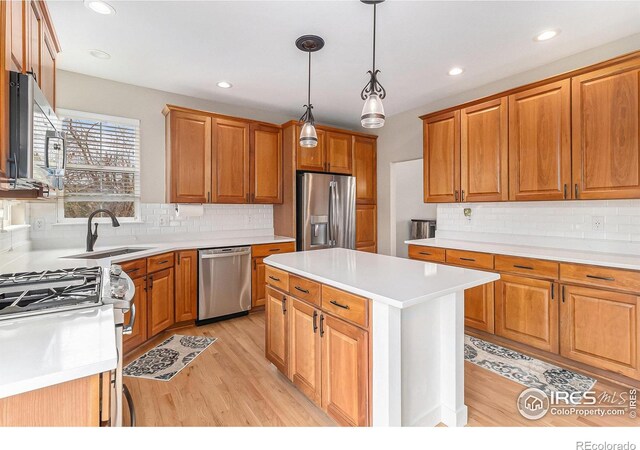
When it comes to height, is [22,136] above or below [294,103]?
below

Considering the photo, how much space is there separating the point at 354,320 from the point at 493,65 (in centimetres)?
299

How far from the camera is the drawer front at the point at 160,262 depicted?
2.95m

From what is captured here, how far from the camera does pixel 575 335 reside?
2.39m

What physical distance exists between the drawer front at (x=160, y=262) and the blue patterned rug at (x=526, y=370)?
297cm

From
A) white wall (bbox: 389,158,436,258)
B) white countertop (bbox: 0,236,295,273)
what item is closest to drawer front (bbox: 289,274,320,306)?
white countertop (bbox: 0,236,295,273)

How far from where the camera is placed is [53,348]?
0.90m

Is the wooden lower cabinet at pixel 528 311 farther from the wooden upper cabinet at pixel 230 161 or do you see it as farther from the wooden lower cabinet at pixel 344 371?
the wooden upper cabinet at pixel 230 161

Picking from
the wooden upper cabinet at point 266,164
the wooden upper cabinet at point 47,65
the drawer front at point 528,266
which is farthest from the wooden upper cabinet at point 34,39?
the drawer front at point 528,266

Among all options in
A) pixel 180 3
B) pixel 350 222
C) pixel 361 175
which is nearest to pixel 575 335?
pixel 350 222

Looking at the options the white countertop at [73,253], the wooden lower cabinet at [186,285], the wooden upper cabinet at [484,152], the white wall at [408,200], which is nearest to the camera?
the white countertop at [73,253]

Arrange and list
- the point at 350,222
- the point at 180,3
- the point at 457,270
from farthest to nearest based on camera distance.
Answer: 1. the point at 350,222
2. the point at 180,3
3. the point at 457,270

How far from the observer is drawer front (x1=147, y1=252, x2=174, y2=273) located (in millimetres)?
2953

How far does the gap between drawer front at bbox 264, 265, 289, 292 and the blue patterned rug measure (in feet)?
5.69
